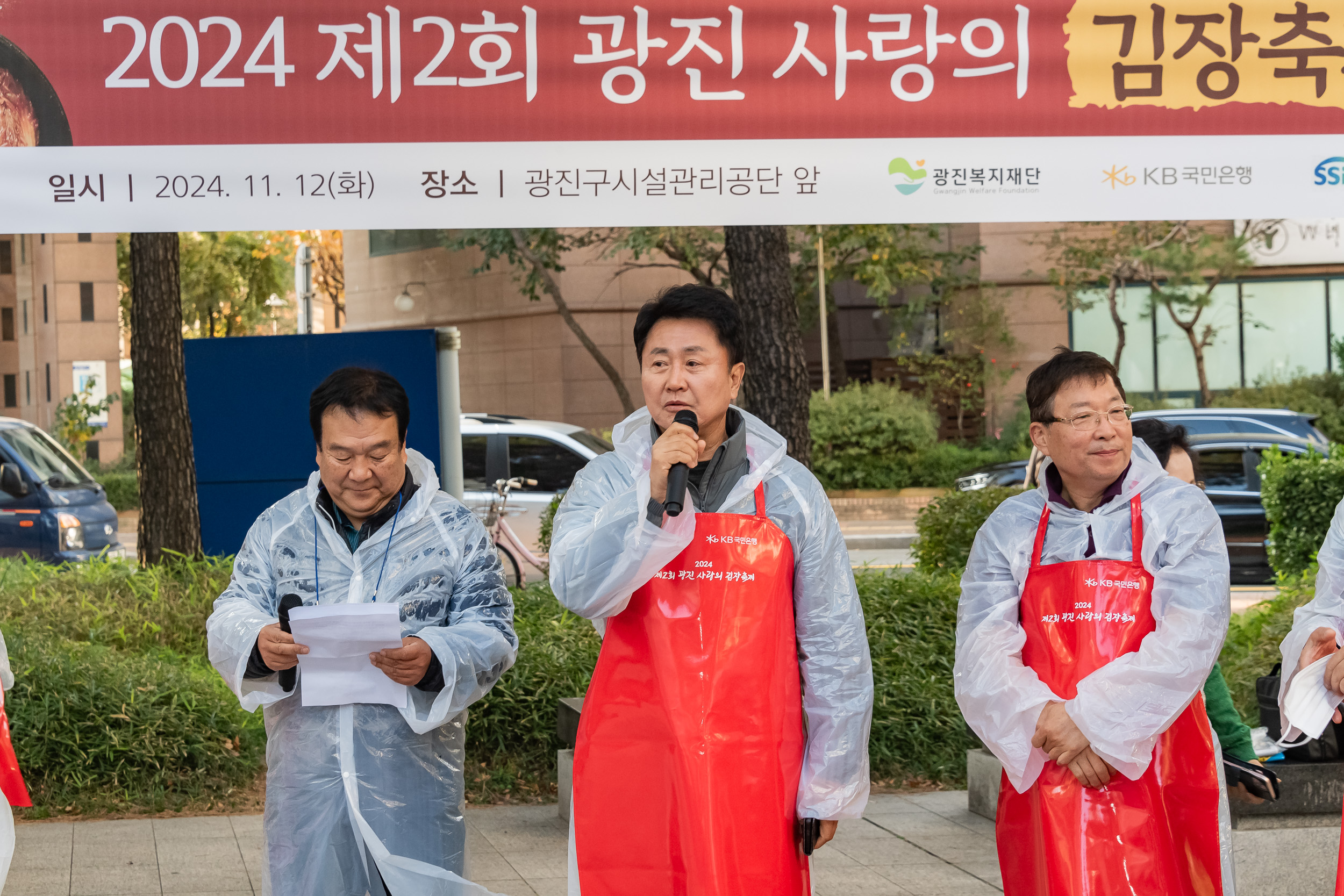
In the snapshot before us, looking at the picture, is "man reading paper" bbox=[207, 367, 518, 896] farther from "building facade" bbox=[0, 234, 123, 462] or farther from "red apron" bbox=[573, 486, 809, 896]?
"building facade" bbox=[0, 234, 123, 462]

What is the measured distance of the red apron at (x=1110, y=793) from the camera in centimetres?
297

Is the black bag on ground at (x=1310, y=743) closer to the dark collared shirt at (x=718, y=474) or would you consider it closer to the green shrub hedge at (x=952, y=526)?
the dark collared shirt at (x=718, y=474)

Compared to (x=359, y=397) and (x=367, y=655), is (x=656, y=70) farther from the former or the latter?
(x=367, y=655)

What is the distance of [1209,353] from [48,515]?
21.1 metres

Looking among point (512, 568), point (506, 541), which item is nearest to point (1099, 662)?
point (506, 541)

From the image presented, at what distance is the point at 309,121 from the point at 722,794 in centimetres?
233

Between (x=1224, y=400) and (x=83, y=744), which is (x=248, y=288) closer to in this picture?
(x=1224, y=400)

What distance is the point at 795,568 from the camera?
2973 mm

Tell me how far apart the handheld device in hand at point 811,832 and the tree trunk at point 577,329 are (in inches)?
701

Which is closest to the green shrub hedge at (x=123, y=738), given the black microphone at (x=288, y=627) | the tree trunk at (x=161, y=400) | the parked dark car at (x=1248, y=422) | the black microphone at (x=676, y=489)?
the tree trunk at (x=161, y=400)

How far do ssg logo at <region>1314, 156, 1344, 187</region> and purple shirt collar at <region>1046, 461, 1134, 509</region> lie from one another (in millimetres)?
1555

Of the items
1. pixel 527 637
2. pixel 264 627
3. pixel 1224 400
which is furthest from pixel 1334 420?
pixel 264 627

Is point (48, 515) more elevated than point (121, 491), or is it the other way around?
point (48, 515)

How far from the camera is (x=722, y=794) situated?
2807 mm
